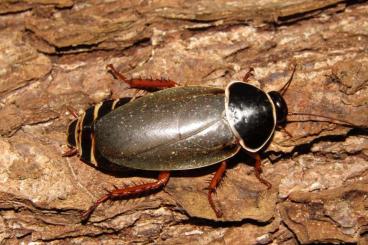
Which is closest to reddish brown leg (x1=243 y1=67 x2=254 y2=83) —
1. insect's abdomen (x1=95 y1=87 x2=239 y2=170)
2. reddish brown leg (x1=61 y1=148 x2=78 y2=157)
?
insect's abdomen (x1=95 y1=87 x2=239 y2=170)

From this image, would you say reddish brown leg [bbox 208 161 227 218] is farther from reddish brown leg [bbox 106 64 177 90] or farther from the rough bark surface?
reddish brown leg [bbox 106 64 177 90]

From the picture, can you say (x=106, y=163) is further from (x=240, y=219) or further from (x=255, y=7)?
(x=255, y=7)

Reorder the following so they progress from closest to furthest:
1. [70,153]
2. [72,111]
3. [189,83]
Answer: [70,153] → [72,111] → [189,83]

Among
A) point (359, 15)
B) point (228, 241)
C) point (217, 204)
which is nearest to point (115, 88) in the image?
point (217, 204)

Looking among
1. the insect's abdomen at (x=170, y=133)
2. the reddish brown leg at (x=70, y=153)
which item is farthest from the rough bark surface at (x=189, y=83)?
the insect's abdomen at (x=170, y=133)

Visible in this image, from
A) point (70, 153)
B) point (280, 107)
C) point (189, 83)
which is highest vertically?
point (189, 83)

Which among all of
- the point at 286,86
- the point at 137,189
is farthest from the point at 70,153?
the point at 286,86

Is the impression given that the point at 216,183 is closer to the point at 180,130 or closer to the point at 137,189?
the point at 180,130
